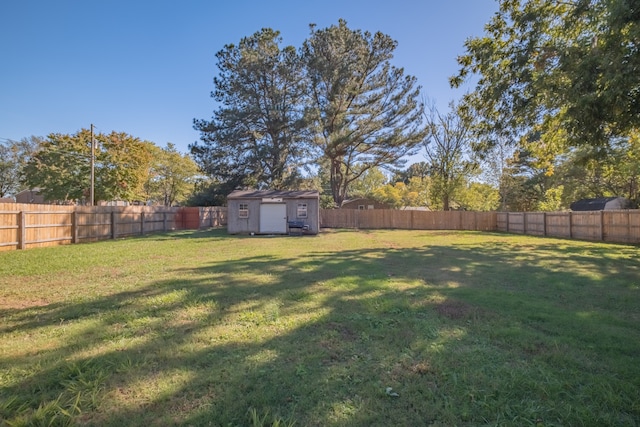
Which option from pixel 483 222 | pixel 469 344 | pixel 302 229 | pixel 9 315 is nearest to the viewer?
pixel 469 344

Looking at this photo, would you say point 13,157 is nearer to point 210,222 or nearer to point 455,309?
point 210,222

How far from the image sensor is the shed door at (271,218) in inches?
782

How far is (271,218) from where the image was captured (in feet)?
65.2

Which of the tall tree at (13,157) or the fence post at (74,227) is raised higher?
the tall tree at (13,157)

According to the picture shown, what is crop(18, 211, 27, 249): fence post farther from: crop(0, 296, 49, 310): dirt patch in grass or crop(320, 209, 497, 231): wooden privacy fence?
crop(320, 209, 497, 231): wooden privacy fence

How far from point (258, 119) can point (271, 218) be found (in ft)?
36.1

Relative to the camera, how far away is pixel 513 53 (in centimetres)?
1130

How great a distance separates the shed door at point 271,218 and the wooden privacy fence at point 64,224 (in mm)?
7020

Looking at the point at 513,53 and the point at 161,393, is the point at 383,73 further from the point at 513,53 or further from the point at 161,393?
the point at 161,393

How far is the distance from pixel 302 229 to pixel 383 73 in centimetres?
1590

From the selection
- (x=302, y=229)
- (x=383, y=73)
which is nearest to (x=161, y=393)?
(x=302, y=229)

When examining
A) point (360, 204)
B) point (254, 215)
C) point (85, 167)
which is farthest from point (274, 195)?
point (360, 204)

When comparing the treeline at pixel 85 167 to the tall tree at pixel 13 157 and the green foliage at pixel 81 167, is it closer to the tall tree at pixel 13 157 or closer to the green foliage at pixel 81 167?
the green foliage at pixel 81 167

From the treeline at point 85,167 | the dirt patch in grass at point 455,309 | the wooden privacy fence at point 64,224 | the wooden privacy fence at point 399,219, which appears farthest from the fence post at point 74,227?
the wooden privacy fence at point 399,219
